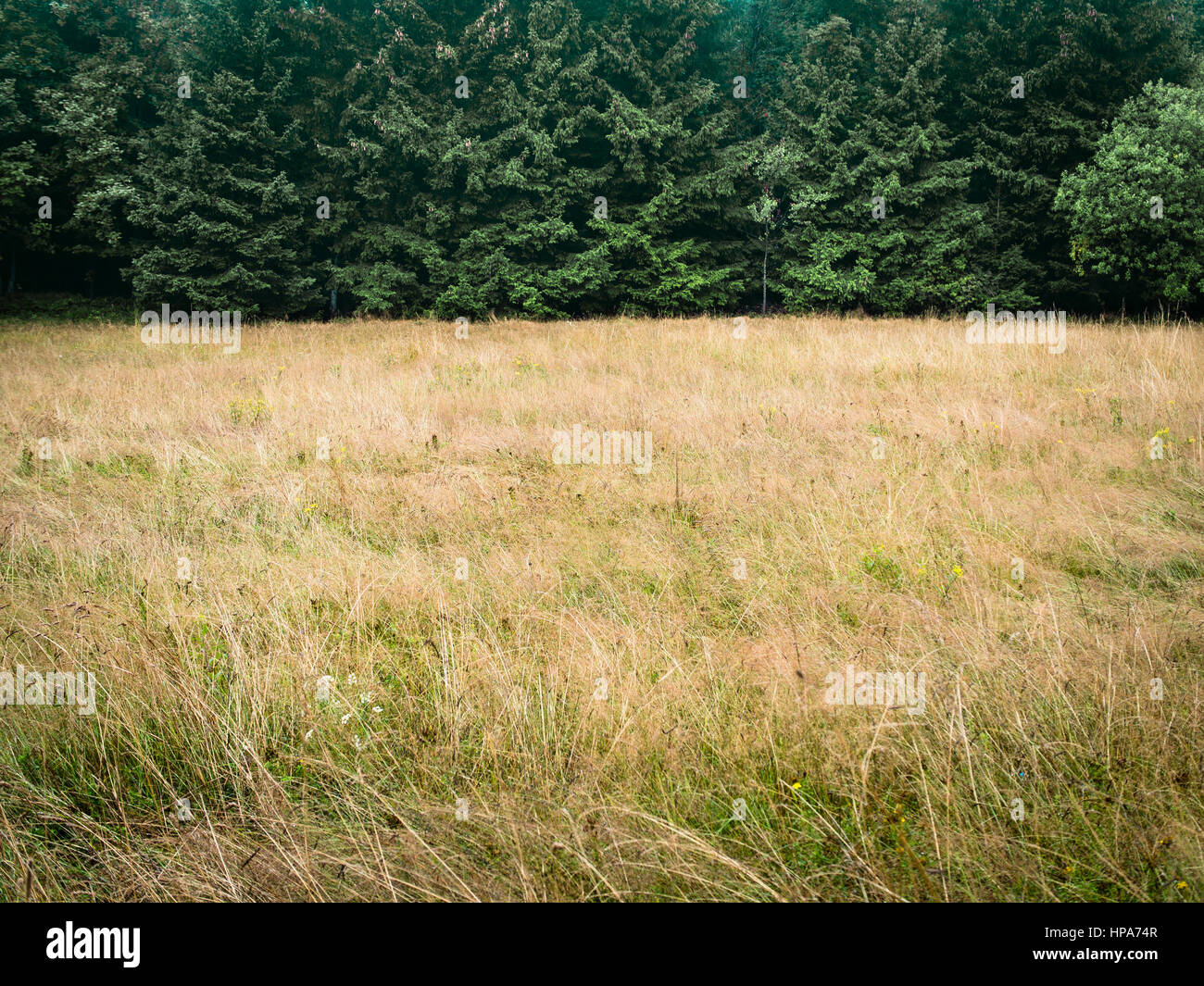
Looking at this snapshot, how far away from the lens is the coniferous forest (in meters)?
19.1

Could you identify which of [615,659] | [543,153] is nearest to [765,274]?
[543,153]

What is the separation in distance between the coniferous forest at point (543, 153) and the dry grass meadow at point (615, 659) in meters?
14.9

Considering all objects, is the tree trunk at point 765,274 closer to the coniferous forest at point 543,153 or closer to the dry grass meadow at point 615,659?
the coniferous forest at point 543,153

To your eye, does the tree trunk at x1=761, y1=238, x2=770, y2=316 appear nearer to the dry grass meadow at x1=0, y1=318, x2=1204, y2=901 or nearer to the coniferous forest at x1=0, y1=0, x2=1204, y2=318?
the coniferous forest at x1=0, y1=0, x2=1204, y2=318

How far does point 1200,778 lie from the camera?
7.34 ft

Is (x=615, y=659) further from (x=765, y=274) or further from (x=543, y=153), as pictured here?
(x=765, y=274)

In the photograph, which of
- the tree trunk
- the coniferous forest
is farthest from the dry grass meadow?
the tree trunk

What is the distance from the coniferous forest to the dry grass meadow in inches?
585

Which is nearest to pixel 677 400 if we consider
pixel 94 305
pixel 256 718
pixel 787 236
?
pixel 256 718

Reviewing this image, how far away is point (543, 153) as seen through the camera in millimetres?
20156

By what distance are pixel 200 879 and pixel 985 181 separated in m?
25.1

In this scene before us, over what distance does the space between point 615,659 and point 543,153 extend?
20.2 m

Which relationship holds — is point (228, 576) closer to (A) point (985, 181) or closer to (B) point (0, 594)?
(B) point (0, 594)
